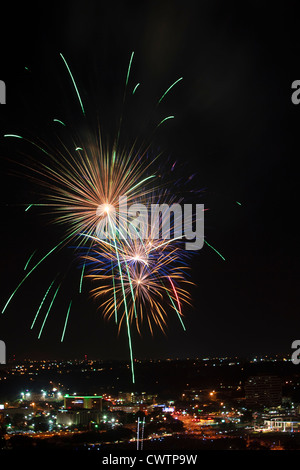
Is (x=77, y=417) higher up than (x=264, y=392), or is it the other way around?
(x=77, y=417)

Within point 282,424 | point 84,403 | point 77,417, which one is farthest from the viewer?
point 84,403

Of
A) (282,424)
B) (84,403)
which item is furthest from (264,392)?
(84,403)

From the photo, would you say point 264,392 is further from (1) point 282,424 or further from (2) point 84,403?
(2) point 84,403

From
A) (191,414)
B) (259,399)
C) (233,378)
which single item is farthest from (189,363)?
(191,414)

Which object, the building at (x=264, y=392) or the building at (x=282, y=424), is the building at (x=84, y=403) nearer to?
the building at (x=282, y=424)

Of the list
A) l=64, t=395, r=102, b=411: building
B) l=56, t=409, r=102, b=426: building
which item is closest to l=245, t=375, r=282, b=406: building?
l=64, t=395, r=102, b=411: building
